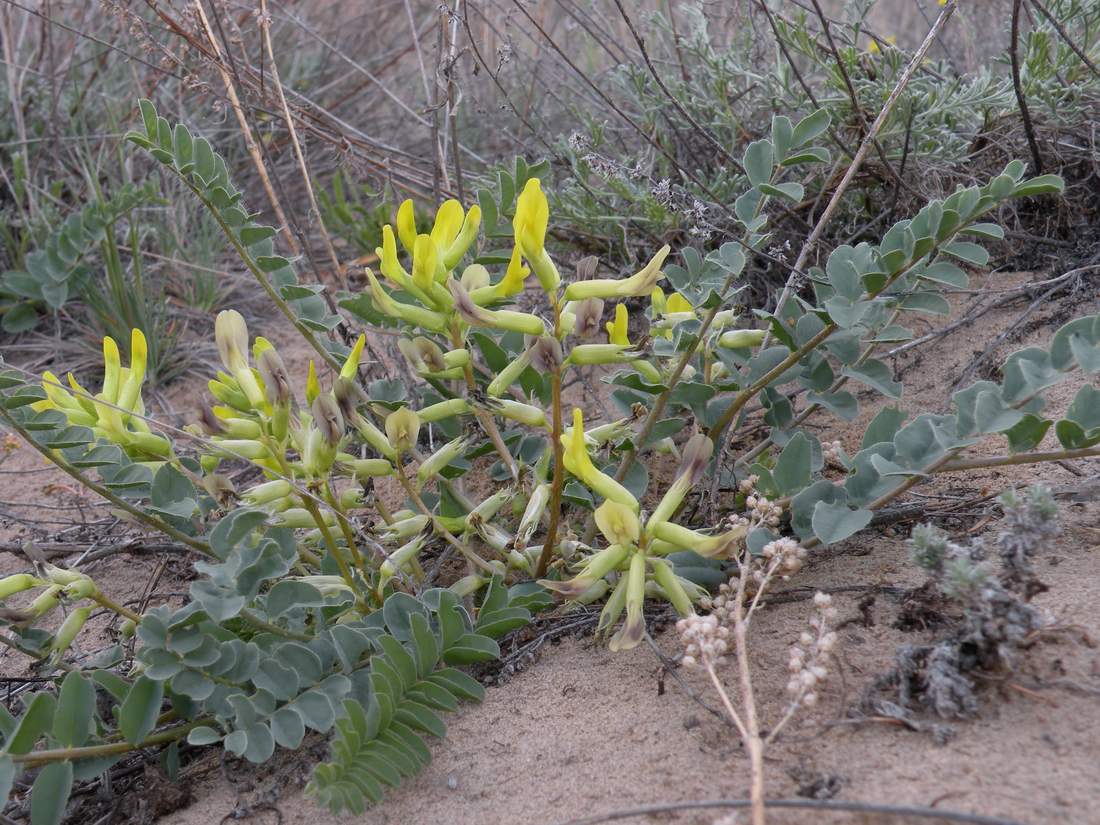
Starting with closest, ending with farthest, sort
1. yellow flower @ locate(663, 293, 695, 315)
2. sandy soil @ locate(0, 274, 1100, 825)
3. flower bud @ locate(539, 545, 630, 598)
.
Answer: sandy soil @ locate(0, 274, 1100, 825) → flower bud @ locate(539, 545, 630, 598) → yellow flower @ locate(663, 293, 695, 315)

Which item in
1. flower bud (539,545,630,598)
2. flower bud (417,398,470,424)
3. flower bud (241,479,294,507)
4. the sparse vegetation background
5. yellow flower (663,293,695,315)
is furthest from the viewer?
yellow flower (663,293,695,315)

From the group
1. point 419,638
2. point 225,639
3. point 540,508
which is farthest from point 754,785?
point 225,639

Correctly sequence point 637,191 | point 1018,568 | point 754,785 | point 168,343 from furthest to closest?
point 168,343 < point 637,191 < point 1018,568 < point 754,785

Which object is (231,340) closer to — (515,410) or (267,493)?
(267,493)

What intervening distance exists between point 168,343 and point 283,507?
5.19 ft

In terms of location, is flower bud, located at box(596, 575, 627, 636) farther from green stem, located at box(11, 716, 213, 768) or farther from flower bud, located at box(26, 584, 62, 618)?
flower bud, located at box(26, 584, 62, 618)

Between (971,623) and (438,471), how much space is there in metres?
→ 0.81

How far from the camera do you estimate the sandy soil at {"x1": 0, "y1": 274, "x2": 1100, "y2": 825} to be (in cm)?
105

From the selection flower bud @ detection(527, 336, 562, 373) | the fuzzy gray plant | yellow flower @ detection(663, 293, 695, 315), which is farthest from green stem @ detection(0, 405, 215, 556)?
the fuzzy gray plant

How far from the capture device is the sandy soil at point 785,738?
1.05 meters

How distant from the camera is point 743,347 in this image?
1.67m

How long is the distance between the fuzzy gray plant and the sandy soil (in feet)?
0.10

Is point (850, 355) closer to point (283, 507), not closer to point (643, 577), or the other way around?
point (643, 577)

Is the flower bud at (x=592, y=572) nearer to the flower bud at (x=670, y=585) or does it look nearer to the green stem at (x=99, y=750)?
the flower bud at (x=670, y=585)
